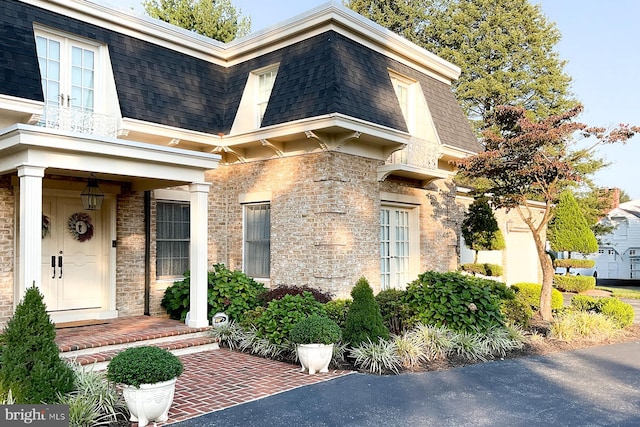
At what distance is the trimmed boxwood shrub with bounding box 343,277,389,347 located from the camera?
326 inches

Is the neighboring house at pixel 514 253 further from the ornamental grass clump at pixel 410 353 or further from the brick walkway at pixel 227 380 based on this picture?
the brick walkway at pixel 227 380

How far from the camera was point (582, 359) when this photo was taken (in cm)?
862

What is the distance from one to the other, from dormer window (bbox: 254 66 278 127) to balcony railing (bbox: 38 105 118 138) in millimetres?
3281

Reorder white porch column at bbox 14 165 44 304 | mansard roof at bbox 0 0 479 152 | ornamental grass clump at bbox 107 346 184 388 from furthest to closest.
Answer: mansard roof at bbox 0 0 479 152 → white porch column at bbox 14 165 44 304 → ornamental grass clump at bbox 107 346 184 388

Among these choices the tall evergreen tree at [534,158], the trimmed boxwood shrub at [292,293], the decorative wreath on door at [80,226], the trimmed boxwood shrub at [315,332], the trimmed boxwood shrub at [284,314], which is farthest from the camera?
the tall evergreen tree at [534,158]

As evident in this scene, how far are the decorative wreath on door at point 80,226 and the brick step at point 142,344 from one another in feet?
9.46

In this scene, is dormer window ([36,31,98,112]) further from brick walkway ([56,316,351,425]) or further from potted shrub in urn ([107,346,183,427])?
potted shrub in urn ([107,346,183,427])

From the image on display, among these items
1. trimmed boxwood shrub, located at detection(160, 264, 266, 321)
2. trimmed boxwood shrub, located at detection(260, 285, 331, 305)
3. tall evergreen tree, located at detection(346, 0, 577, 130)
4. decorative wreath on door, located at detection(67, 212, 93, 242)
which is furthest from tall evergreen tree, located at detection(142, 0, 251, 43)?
trimmed boxwood shrub, located at detection(260, 285, 331, 305)

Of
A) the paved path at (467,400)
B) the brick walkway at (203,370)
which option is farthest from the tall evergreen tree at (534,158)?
the brick walkway at (203,370)

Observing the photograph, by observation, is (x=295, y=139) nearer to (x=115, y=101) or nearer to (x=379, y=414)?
(x=115, y=101)

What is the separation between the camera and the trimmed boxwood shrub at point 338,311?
357 inches

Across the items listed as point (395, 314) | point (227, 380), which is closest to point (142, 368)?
point (227, 380)

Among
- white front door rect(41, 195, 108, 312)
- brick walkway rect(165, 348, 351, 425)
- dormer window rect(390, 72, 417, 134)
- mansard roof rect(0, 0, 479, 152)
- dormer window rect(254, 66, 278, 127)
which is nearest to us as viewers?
brick walkway rect(165, 348, 351, 425)

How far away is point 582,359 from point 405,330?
119 inches
